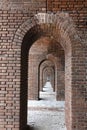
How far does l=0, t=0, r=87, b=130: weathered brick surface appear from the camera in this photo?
6.61 meters

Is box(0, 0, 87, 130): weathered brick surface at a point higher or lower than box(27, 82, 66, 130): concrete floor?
higher

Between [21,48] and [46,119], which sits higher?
[21,48]

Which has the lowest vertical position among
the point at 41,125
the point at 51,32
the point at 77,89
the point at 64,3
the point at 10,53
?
the point at 41,125

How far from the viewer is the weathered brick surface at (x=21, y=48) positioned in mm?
6613

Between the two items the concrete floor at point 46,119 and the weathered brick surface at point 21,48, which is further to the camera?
the concrete floor at point 46,119

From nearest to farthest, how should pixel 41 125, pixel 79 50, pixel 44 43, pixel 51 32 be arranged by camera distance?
pixel 79 50 < pixel 51 32 < pixel 41 125 < pixel 44 43

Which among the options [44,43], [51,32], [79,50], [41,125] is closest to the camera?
[79,50]

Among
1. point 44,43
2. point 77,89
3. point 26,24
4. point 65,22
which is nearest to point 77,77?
point 77,89

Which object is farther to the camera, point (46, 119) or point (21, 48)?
point (46, 119)

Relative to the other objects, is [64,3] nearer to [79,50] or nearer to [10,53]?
[79,50]

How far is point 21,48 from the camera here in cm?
674

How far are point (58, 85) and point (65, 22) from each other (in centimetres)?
871

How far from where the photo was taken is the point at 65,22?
668 cm

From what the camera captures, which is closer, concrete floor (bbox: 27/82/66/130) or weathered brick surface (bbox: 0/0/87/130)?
weathered brick surface (bbox: 0/0/87/130)
